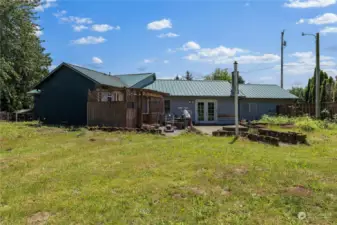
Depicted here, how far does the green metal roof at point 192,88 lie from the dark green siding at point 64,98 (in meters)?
7.46

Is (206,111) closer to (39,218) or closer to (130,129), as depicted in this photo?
(130,129)

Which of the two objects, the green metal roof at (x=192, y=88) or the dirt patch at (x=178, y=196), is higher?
the green metal roof at (x=192, y=88)

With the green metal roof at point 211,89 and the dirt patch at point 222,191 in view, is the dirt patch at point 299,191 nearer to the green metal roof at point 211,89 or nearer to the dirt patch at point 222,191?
the dirt patch at point 222,191

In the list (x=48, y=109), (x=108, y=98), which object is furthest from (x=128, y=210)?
(x=48, y=109)

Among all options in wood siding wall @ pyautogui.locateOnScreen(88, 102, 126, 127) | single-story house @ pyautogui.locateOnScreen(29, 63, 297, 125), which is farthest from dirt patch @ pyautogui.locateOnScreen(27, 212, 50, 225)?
single-story house @ pyautogui.locateOnScreen(29, 63, 297, 125)

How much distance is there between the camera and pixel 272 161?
19.9ft

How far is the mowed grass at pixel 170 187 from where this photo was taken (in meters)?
3.62

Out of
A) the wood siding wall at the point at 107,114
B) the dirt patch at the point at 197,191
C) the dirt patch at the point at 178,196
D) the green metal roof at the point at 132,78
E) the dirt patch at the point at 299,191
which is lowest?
the dirt patch at the point at 178,196

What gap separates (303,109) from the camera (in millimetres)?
21656

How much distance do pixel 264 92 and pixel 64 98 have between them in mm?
16504

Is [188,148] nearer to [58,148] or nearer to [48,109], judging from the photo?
[58,148]

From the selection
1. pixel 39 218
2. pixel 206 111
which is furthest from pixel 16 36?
pixel 39 218

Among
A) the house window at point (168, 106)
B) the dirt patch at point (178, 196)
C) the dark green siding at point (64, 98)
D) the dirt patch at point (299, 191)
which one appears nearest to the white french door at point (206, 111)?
the house window at point (168, 106)

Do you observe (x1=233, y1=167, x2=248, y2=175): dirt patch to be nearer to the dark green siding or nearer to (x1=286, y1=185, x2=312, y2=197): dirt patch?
(x1=286, y1=185, x2=312, y2=197): dirt patch
